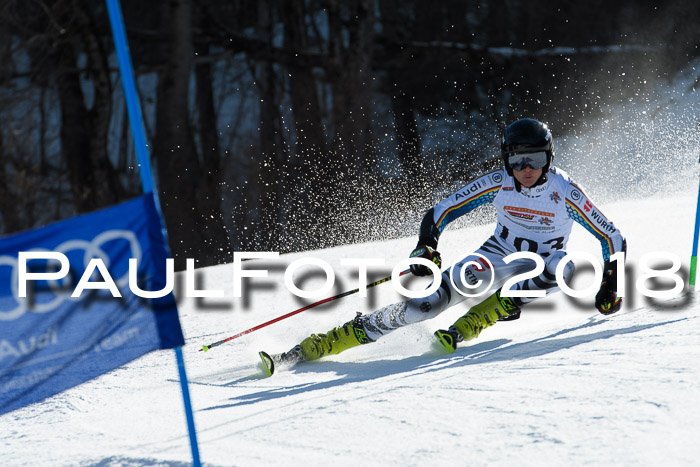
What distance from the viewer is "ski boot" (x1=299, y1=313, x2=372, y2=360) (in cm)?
438

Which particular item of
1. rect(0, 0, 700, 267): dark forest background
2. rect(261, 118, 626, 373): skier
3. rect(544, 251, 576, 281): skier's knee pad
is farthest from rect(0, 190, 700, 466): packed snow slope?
rect(0, 0, 700, 267): dark forest background

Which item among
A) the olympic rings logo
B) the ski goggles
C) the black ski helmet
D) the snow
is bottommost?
the snow

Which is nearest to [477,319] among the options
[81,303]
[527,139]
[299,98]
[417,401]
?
[527,139]

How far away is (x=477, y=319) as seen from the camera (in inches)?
173

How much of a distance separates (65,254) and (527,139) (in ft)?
8.56

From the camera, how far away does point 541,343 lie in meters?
3.93

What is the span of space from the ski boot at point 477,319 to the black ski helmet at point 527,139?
786 mm

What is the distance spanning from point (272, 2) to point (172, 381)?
60.8 feet

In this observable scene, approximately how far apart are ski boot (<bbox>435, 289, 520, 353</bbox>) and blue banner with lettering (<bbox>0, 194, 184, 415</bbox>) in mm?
1926

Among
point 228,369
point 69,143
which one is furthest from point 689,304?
point 69,143

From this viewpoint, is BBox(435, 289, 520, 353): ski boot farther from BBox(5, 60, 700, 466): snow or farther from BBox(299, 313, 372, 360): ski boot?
BBox(299, 313, 372, 360): ski boot

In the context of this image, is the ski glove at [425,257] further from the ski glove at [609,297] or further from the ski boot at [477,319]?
the ski glove at [609,297]

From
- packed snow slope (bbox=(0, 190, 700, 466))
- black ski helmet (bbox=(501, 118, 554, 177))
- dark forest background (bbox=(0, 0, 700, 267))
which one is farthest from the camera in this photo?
dark forest background (bbox=(0, 0, 700, 267))

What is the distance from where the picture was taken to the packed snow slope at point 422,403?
8.16ft
